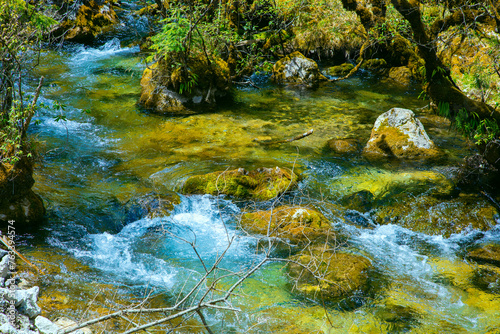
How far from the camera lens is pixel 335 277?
5008 mm

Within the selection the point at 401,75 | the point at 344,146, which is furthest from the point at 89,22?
the point at 344,146

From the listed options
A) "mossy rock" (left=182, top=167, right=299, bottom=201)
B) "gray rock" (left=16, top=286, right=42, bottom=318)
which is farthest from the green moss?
"gray rock" (left=16, top=286, right=42, bottom=318)

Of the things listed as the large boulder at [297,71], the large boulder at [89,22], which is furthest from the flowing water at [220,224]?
the large boulder at [89,22]

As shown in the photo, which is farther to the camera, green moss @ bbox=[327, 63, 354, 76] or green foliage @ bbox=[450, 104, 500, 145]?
green moss @ bbox=[327, 63, 354, 76]

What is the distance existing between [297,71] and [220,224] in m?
8.71

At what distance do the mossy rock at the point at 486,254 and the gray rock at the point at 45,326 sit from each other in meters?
5.50

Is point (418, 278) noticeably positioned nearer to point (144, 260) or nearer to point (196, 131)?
point (144, 260)

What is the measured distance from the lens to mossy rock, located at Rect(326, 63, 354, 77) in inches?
572

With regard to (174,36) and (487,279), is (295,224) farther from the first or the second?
(174,36)

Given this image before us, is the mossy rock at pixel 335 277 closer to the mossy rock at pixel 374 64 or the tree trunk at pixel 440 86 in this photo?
the tree trunk at pixel 440 86

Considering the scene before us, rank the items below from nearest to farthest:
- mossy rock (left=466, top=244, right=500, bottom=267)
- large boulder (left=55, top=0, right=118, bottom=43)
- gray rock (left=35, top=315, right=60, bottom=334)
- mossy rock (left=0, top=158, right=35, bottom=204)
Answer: gray rock (left=35, top=315, right=60, bottom=334) → mossy rock (left=0, top=158, right=35, bottom=204) → mossy rock (left=466, top=244, right=500, bottom=267) → large boulder (left=55, top=0, right=118, bottom=43)

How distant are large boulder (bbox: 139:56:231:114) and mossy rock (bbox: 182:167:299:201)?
172 inches

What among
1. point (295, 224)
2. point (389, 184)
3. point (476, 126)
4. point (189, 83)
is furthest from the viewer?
point (189, 83)

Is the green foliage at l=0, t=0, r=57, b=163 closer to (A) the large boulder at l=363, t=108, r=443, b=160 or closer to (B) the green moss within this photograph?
(A) the large boulder at l=363, t=108, r=443, b=160
